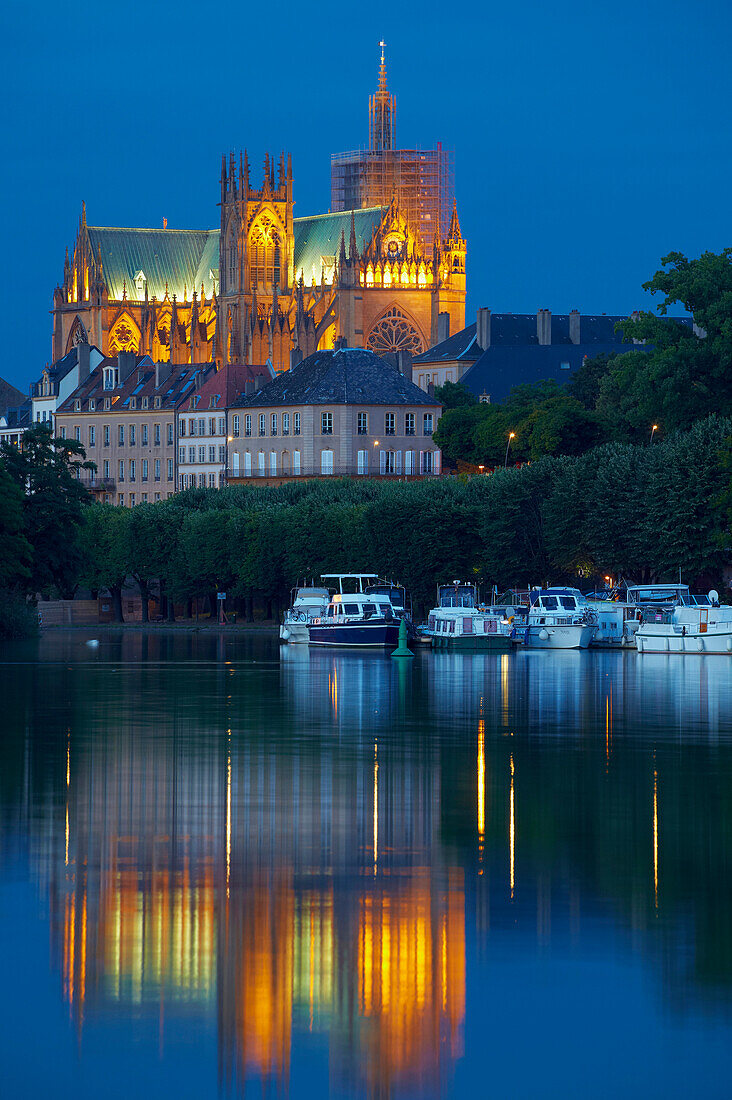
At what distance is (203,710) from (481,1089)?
108 feet

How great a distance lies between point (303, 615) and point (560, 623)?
16361 mm

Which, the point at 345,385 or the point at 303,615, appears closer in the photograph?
the point at 303,615

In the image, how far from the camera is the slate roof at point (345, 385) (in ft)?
598

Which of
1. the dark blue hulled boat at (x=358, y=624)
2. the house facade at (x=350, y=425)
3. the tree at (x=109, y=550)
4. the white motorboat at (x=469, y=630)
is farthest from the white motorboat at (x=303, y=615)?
the house facade at (x=350, y=425)

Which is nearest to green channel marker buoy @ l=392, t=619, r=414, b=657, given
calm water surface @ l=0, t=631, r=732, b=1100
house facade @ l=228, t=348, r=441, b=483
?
calm water surface @ l=0, t=631, r=732, b=1100

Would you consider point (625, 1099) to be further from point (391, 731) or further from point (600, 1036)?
point (391, 731)

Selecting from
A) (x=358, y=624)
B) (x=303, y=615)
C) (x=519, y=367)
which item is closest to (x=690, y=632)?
(x=358, y=624)

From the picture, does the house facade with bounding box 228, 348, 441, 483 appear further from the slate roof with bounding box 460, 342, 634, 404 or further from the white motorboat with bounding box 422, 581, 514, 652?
the white motorboat with bounding box 422, 581, 514, 652

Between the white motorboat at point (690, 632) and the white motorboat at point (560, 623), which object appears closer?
the white motorboat at point (690, 632)

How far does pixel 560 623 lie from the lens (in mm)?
96312

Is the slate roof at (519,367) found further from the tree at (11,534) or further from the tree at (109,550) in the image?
the tree at (11,534)

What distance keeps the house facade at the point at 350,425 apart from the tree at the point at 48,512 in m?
79.9

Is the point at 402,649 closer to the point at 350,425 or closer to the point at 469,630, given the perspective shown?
the point at 469,630

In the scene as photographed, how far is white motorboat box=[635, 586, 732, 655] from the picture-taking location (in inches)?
3391
